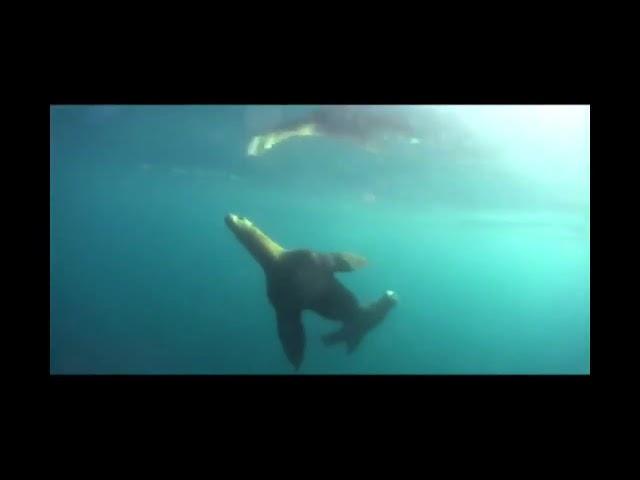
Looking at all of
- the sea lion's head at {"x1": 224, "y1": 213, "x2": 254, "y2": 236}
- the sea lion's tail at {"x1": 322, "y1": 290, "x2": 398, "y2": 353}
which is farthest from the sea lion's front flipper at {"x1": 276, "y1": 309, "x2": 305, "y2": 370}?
the sea lion's head at {"x1": 224, "y1": 213, "x2": 254, "y2": 236}

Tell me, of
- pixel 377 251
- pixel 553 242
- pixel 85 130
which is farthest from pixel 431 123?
pixel 377 251

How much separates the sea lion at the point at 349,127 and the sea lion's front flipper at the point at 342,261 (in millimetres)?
3423

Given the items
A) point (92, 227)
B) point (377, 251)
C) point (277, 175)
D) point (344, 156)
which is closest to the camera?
point (344, 156)

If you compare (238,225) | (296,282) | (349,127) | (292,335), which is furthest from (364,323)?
(349,127)

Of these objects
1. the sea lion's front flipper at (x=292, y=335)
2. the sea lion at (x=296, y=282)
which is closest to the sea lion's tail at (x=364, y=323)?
the sea lion at (x=296, y=282)

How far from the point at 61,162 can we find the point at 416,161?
13.9 meters

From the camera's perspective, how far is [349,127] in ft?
32.2

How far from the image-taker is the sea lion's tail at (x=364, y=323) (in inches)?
308

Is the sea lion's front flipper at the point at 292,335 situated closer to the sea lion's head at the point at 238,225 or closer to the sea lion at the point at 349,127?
the sea lion's head at the point at 238,225

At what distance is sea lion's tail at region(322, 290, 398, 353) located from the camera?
25.6ft

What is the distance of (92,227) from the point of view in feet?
107

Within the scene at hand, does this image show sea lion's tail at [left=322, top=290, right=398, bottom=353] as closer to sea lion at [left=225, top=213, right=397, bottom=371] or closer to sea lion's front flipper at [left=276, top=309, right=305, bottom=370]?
sea lion at [left=225, top=213, right=397, bottom=371]

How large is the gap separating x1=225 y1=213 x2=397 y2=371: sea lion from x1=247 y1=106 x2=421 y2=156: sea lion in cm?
324

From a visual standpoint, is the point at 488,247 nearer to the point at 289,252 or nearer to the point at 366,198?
the point at 366,198
